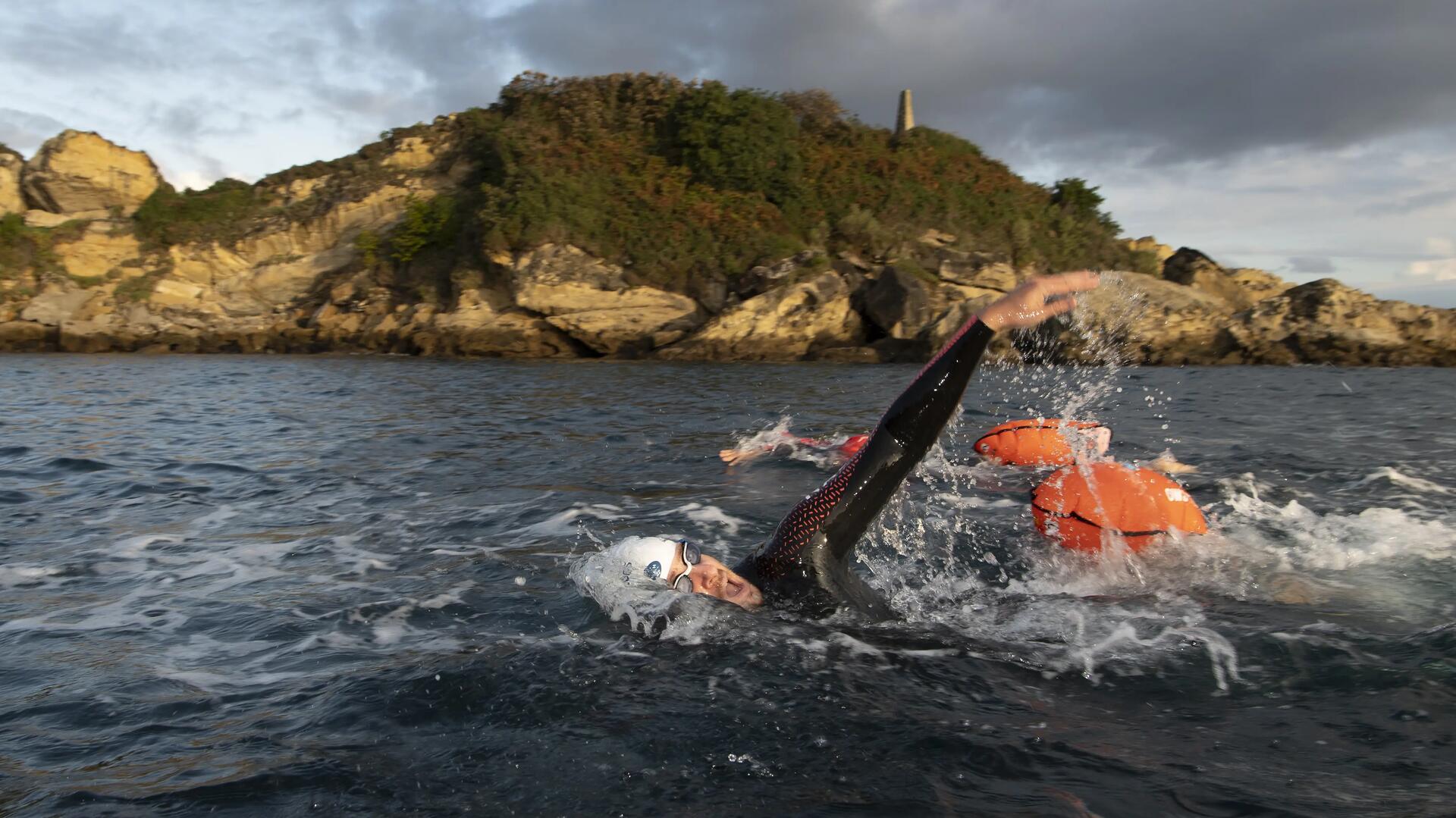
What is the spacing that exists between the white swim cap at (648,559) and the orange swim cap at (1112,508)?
117 inches

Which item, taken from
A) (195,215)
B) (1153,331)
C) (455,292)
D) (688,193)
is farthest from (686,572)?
(195,215)

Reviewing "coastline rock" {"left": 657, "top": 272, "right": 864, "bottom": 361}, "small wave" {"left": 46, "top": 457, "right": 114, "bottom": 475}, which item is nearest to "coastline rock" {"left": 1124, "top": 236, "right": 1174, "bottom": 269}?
"coastline rock" {"left": 657, "top": 272, "right": 864, "bottom": 361}

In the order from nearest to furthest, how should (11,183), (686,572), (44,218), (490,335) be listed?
(686,572), (490,335), (44,218), (11,183)

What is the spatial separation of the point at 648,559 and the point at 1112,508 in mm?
3367

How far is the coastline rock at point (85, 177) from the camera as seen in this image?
4303cm

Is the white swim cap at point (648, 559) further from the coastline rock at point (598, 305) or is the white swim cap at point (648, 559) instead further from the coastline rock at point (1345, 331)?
the coastline rock at point (1345, 331)

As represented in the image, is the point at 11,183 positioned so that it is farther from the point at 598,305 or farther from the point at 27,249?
the point at 598,305

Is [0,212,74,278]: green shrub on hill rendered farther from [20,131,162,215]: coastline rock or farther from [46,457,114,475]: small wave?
[46,457,114,475]: small wave

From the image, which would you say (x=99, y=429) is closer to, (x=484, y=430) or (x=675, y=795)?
(x=484, y=430)

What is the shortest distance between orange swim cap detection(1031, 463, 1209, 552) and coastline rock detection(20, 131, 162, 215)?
164 feet

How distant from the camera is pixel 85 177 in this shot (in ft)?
143

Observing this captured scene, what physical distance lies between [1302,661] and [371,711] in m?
4.61

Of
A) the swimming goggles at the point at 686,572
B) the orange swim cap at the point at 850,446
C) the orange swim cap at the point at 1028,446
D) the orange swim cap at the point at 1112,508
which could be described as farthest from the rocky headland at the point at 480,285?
the swimming goggles at the point at 686,572

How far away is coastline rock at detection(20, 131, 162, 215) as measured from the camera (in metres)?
43.0
